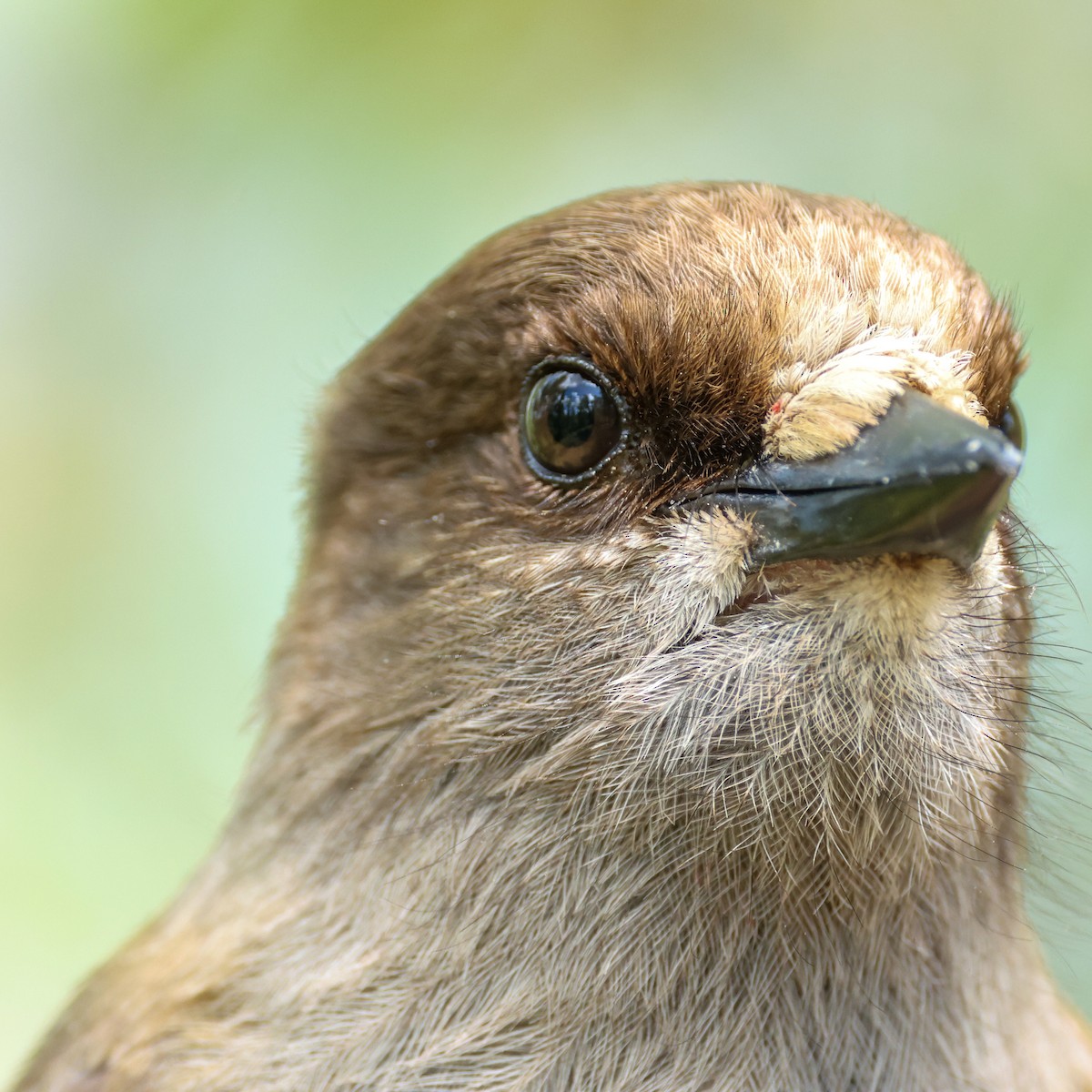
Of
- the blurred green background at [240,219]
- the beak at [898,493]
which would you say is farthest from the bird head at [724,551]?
the blurred green background at [240,219]

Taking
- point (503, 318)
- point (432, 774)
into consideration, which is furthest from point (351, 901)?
point (503, 318)

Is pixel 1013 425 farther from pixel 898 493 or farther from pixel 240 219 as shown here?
pixel 240 219

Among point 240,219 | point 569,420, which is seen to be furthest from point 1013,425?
point 240,219

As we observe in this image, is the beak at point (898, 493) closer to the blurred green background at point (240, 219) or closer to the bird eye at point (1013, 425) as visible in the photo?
the bird eye at point (1013, 425)

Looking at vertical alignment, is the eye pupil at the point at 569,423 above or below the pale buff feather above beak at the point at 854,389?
above

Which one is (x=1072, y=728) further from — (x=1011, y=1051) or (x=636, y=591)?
(x=636, y=591)

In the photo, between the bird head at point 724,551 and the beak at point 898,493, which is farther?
the bird head at point 724,551

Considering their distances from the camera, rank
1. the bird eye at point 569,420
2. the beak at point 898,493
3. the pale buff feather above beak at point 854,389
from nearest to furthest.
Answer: the beak at point 898,493
the pale buff feather above beak at point 854,389
the bird eye at point 569,420
